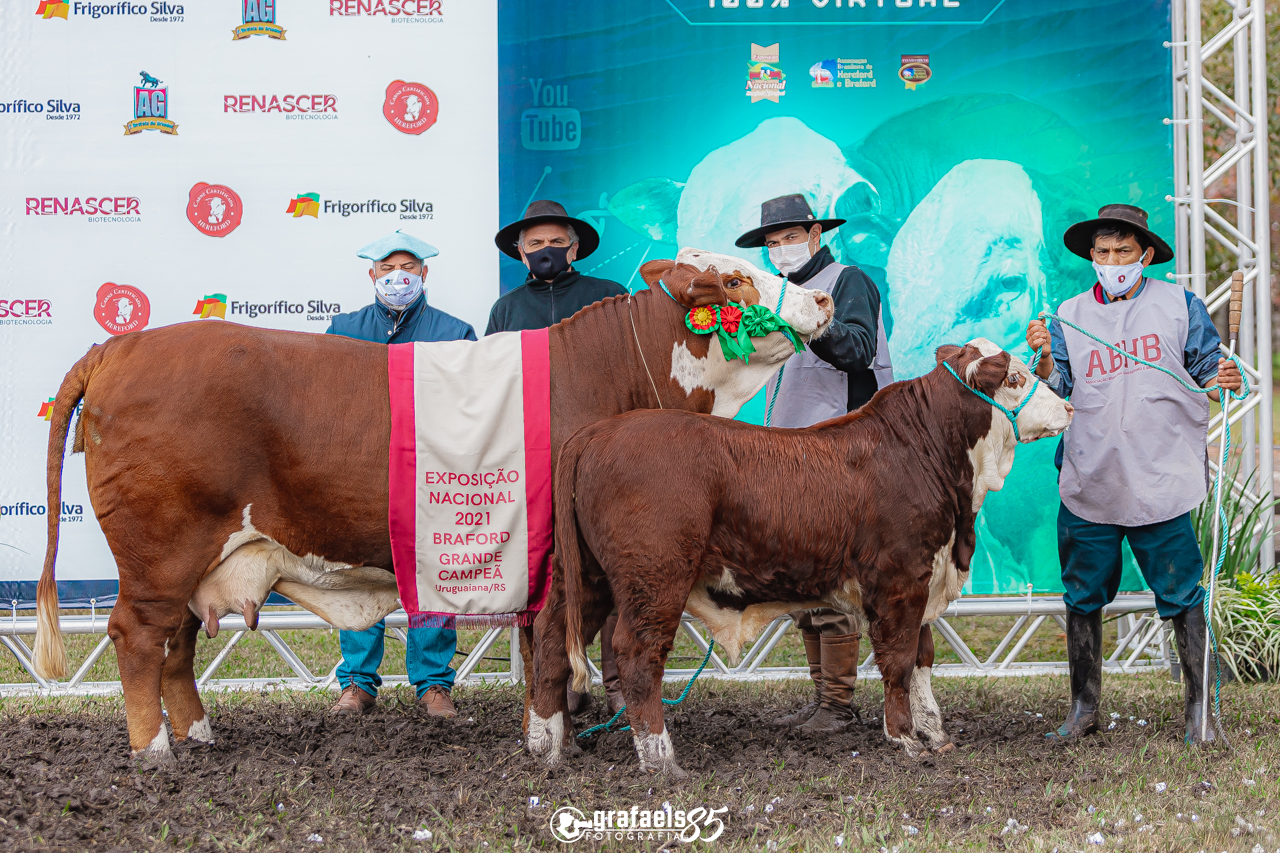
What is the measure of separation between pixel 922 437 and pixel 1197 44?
12.8ft

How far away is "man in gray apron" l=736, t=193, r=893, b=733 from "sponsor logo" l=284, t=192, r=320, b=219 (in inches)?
108

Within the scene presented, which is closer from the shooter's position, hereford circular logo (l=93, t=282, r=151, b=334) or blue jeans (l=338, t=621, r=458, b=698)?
blue jeans (l=338, t=621, r=458, b=698)

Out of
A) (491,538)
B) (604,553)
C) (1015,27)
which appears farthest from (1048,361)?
(1015,27)

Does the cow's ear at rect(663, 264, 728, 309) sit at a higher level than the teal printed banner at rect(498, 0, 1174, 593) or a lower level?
lower

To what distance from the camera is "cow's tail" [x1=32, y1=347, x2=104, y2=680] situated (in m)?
4.41

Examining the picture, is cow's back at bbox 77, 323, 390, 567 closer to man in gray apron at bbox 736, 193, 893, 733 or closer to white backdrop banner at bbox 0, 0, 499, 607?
man in gray apron at bbox 736, 193, 893, 733

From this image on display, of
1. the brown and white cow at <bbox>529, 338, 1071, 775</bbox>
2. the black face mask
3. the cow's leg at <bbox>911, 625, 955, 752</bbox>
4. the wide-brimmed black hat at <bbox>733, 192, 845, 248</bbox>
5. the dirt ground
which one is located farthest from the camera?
the black face mask

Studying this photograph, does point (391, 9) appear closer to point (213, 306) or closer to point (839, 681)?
point (213, 306)

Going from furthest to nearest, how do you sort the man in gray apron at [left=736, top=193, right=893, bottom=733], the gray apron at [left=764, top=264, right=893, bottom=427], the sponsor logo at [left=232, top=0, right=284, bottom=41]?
the sponsor logo at [left=232, top=0, right=284, bottom=41], the gray apron at [left=764, top=264, right=893, bottom=427], the man in gray apron at [left=736, top=193, right=893, bottom=733]

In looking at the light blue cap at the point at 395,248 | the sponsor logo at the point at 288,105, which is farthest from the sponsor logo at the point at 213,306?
the light blue cap at the point at 395,248

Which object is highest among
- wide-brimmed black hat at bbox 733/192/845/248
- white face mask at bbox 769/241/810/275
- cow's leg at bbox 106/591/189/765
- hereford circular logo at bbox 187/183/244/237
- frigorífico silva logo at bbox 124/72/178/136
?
frigorífico silva logo at bbox 124/72/178/136

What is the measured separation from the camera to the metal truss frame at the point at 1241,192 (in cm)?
645

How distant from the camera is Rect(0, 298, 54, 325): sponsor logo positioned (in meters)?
6.45

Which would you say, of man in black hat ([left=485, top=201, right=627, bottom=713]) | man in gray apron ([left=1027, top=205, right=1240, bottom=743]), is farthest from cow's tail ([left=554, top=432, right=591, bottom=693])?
man in gray apron ([left=1027, top=205, right=1240, bottom=743])
